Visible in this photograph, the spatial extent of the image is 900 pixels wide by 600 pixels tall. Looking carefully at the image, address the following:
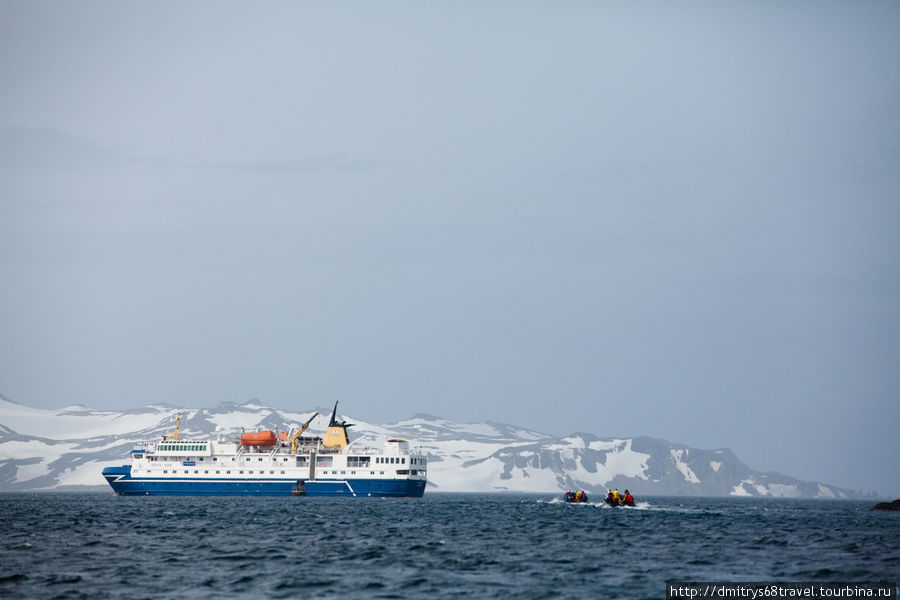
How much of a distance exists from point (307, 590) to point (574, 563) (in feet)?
62.3

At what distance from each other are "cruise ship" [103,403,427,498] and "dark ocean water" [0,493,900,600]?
4470 centimetres

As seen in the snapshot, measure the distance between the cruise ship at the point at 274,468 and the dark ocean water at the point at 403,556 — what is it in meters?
44.7

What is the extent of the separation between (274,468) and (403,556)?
8962 cm

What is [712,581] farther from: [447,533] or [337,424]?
[337,424]

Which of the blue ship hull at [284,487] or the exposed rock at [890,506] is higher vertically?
the blue ship hull at [284,487]

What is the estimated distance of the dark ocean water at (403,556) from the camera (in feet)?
169

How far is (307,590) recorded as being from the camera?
50.4 m

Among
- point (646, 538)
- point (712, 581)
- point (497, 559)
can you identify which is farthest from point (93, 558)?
point (646, 538)

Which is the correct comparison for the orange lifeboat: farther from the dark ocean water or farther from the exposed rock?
the exposed rock

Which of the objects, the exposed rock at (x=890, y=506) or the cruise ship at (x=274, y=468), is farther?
the exposed rock at (x=890, y=506)

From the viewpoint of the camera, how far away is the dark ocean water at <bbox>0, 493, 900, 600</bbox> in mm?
51375

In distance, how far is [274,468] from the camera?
152 metres

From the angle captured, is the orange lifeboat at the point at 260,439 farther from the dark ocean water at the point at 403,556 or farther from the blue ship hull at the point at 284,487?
the dark ocean water at the point at 403,556

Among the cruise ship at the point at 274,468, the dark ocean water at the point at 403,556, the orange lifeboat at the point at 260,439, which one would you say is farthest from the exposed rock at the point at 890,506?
the orange lifeboat at the point at 260,439
